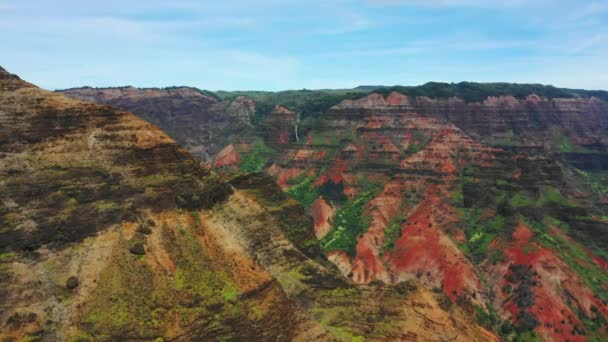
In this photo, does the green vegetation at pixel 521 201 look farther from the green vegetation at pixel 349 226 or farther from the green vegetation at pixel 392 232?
the green vegetation at pixel 349 226

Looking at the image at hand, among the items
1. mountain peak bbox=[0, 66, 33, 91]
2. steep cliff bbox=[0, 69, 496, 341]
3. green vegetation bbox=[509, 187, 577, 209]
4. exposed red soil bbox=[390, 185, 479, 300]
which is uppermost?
mountain peak bbox=[0, 66, 33, 91]

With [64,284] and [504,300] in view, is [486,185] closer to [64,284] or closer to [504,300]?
[504,300]

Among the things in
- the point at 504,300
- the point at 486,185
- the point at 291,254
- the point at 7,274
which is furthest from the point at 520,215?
the point at 7,274

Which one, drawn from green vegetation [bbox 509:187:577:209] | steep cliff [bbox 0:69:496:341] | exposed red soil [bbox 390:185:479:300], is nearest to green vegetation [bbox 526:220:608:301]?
green vegetation [bbox 509:187:577:209]

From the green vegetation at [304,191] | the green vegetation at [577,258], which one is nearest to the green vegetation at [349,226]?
the green vegetation at [304,191]

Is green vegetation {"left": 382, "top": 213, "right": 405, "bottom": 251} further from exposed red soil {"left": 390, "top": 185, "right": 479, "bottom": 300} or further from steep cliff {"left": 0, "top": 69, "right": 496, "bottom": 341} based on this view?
steep cliff {"left": 0, "top": 69, "right": 496, "bottom": 341}

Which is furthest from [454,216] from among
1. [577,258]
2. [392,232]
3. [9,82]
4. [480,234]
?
[9,82]

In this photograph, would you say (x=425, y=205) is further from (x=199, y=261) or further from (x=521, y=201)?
(x=199, y=261)
